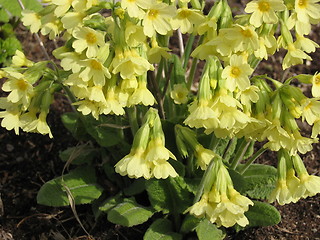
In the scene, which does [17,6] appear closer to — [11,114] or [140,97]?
[11,114]

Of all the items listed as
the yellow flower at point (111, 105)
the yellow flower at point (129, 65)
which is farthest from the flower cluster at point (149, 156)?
the yellow flower at point (129, 65)

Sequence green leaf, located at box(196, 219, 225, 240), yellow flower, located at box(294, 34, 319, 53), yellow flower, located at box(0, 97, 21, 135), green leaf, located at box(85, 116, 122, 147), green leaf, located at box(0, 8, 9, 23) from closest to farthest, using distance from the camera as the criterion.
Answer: yellow flower, located at box(294, 34, 319, 53) < yellow flower, located at box(0, 97, 21, 135) < green leaf, located at box(196, 219, 225, 240) < green leaf, located at box(85, 116, 122, 147) < green leaf, located at box(0, 8, 9, 23)

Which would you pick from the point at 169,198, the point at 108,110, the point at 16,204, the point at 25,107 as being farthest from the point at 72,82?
the point at 16,204

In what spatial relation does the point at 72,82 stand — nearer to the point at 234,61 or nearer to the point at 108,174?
the point at 234,61

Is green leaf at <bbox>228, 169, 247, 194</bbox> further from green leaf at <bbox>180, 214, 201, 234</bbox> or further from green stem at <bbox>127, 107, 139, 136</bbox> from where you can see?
green stem at <bbox>127, 107, 139, 136</bbox>

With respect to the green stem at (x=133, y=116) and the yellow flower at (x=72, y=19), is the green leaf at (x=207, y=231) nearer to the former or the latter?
the green stem at (x=133, y=116)

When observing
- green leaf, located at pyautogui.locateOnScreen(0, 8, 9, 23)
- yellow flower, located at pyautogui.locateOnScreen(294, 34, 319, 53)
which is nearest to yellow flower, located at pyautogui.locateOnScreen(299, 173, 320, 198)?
yellow flower, located at pyautogui.locateOnScreen(294, 34, 319, 53)
